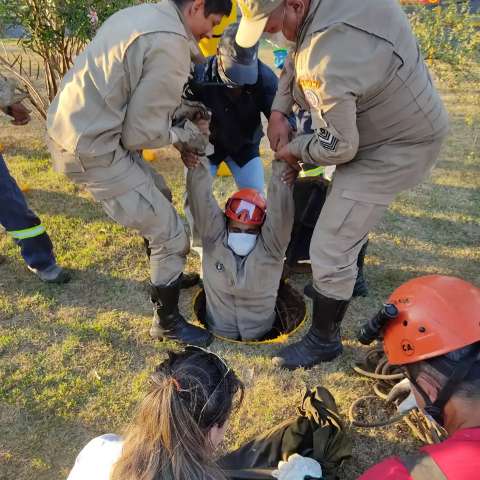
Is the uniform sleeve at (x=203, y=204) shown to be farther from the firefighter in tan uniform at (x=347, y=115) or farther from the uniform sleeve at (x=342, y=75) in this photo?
the uniform sleeve at (x=342, y=75)

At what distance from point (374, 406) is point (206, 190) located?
187 cm

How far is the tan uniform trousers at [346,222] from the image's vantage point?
2.73 m

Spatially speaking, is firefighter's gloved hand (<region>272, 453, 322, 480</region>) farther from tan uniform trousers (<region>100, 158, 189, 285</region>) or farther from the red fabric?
tan uniform trousers (<region>100, 158, 189, 285</region>)

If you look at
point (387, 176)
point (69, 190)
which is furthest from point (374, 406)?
point (69, 190)

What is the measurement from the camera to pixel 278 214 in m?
3.33

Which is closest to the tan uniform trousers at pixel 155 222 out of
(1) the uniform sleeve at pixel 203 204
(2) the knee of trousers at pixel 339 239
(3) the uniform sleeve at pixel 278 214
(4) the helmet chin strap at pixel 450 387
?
(1) the uniform sleeve at pixel 203 204

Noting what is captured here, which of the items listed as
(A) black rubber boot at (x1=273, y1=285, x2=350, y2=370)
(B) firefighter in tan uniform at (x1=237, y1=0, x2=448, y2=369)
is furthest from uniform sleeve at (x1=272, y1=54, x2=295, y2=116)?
(A) black rubber boot at (x1=273, y1=285, x2=350, y2=370)

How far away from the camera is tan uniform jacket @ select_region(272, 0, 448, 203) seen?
222 cm

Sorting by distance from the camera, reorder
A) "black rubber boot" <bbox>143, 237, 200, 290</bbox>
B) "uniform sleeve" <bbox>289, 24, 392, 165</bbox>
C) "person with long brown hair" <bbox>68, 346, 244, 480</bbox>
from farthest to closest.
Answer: "black rubber boot" <bbox>143, 237, 200, 290</bbox> < "uniform sleeve" <bbox>289, 24, 392, 165</bbox> < "person with long brown hair" <bbox>68, 346, 244, 480</bbox>

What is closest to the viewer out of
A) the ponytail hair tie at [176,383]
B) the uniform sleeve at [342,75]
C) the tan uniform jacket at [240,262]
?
the ponytail hair tie at [176,383]

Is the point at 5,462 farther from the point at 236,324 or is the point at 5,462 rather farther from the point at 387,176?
the point at 387,176

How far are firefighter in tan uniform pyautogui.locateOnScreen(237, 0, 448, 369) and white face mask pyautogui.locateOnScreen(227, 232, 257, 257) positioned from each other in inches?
26.2

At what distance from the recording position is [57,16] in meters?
4.74

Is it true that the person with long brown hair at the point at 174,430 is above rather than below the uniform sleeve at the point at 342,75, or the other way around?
below
